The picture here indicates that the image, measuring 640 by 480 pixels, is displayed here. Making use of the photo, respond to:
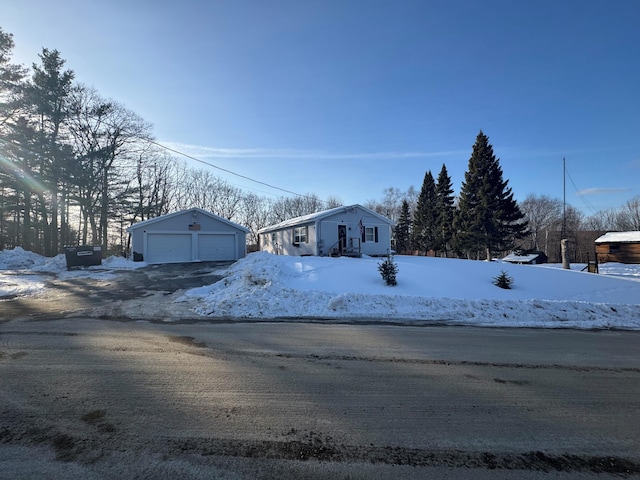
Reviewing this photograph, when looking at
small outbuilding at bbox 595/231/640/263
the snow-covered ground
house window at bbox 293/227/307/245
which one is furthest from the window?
small outbuilding at bbox 595/231/640/263

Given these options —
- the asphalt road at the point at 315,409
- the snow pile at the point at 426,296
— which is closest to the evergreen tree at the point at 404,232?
the snow pile at the point at 426,296

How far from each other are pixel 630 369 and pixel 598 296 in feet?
25.7

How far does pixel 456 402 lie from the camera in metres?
3.62

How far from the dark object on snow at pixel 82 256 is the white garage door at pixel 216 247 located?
6.27 metres

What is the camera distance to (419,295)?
1029cm

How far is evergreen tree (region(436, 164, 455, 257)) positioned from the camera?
3730 centimetres

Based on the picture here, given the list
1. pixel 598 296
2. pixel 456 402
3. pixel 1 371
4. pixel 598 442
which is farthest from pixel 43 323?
pixel 598 296

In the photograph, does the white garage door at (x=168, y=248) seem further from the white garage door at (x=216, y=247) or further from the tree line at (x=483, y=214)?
the tree line at (x=483, y=214)

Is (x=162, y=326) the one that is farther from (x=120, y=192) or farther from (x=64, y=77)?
(x=64, y=77)

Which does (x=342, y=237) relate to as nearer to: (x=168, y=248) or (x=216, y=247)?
(x=216, y=247)

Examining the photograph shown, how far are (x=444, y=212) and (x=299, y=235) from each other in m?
20.3

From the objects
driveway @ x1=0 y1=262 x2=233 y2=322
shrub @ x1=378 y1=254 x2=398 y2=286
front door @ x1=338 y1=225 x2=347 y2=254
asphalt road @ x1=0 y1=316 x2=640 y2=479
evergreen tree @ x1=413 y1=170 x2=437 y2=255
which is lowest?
asphalt road @ x1=0 y1=316 x2=640 y2=479

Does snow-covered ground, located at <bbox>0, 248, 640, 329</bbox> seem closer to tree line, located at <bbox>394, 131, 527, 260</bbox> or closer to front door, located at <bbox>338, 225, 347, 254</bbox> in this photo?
front door, located at <bbox>338, 225, 347, 254</bbox>

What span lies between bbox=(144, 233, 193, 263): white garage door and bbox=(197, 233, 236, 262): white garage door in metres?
0.83
